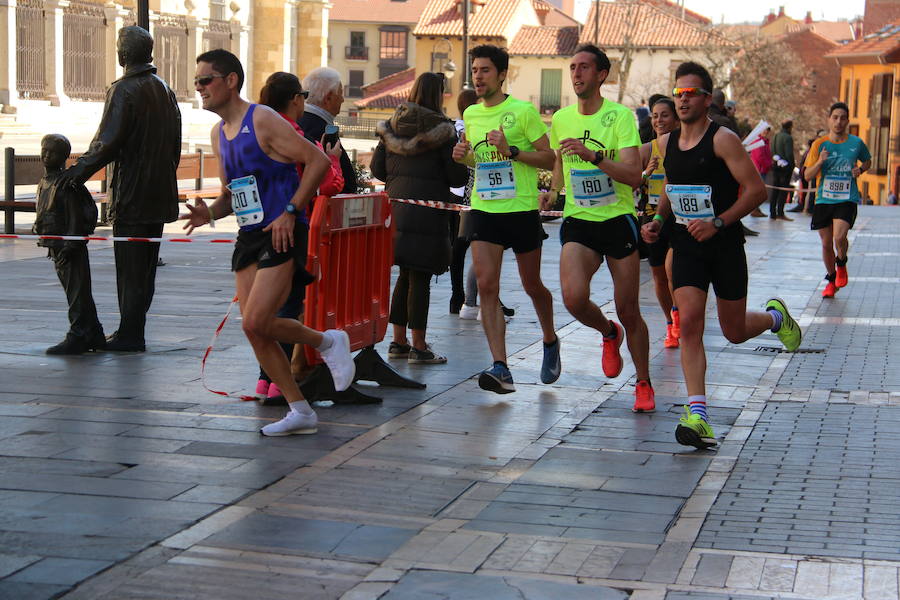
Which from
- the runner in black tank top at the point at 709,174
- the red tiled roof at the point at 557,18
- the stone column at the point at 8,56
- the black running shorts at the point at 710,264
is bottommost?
the black running shorts at the point at 710,264

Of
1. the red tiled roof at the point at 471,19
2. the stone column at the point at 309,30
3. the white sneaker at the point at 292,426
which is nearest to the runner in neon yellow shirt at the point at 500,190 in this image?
the white sneaker at the point at 292,426

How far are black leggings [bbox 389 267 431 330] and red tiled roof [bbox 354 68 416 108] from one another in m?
81.5

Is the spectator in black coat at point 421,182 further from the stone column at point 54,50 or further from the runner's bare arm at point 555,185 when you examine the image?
the stone column at point 54,50

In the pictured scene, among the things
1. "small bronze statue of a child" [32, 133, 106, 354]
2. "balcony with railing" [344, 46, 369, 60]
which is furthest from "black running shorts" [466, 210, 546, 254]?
"balcony with railing" [344, 46, 369, 60]

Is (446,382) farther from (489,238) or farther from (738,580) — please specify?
(738,580)

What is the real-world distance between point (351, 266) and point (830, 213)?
24.9 feet

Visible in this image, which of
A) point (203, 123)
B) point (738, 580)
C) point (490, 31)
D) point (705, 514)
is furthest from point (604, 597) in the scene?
point (490, 31)

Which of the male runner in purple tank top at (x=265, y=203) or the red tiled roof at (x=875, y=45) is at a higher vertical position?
the red tiled roof at (x=875, y=45)

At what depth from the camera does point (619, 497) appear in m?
5.98

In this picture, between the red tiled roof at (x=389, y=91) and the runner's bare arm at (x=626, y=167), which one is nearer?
the runner's bare arm at (x=626, y=167)

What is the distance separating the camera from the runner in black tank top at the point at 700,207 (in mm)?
7102

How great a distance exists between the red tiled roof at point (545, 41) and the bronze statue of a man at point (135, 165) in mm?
80557

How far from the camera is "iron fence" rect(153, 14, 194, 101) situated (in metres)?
44.7

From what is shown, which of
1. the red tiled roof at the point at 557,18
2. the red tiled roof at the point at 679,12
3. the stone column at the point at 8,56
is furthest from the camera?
Result: the red tiled roof at the point at 557,18
